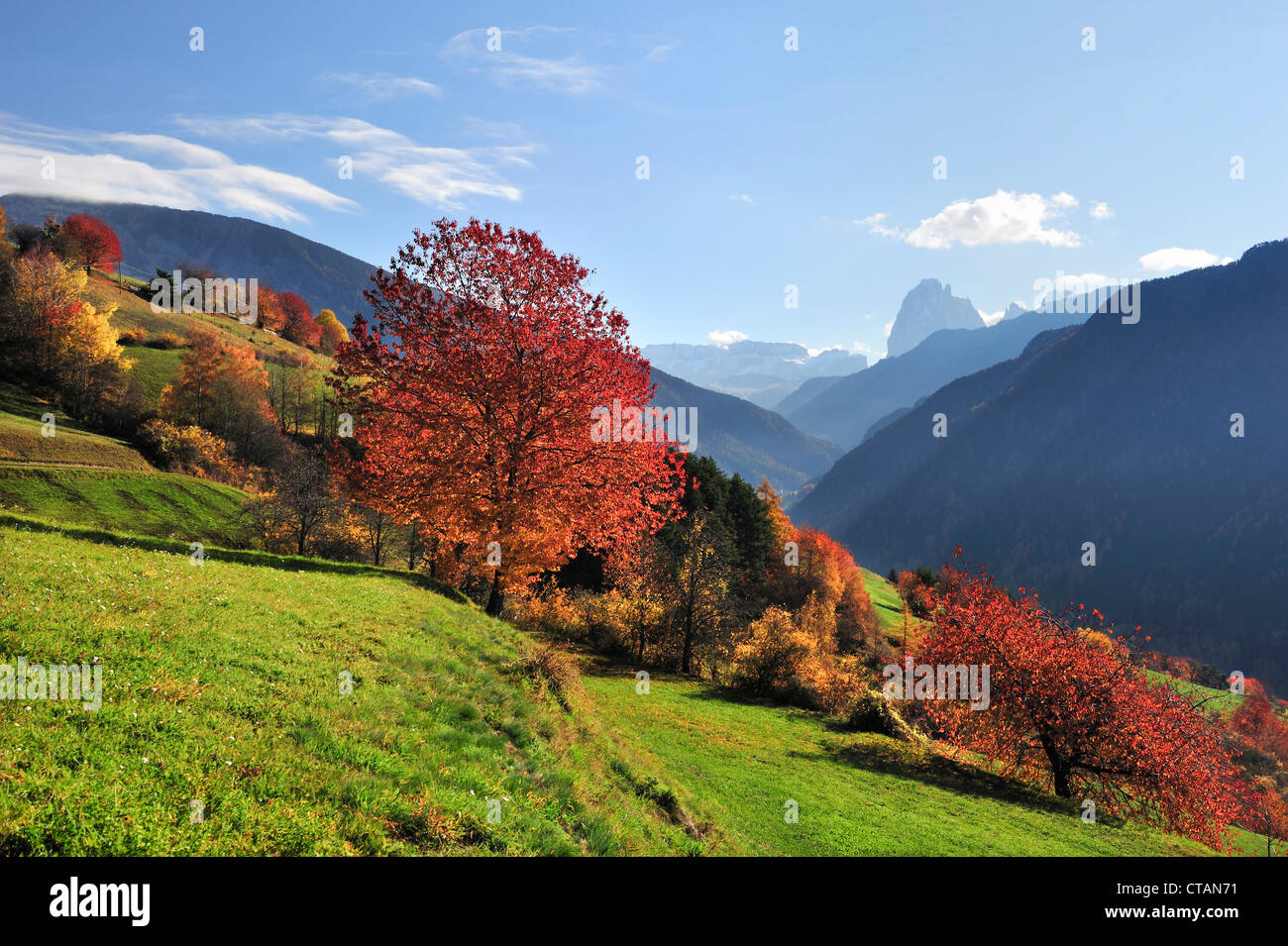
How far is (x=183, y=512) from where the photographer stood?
191ft

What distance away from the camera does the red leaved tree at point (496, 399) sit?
70.2 ft

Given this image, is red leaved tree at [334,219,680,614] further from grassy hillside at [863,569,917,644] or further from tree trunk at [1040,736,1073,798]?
grassy hillside at [863,569,917,644]

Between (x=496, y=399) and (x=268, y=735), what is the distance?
15.1 metres

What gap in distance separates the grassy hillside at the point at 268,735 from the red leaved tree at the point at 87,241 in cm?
16274

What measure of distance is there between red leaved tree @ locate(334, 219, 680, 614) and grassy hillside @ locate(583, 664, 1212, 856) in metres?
8.99

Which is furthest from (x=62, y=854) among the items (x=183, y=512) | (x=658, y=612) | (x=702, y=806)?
(x=183, y=512)

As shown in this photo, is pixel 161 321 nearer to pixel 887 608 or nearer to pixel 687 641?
pixel 687 641

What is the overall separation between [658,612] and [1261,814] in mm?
73224

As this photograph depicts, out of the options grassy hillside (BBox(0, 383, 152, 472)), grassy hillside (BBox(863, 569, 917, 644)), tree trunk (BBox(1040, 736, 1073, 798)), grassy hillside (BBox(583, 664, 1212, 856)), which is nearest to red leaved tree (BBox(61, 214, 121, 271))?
grassy hillside (BBox(0, 383, 152, 472))

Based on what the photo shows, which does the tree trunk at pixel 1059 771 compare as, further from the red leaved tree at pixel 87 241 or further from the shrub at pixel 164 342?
the red leaved tree at pixel 87 241

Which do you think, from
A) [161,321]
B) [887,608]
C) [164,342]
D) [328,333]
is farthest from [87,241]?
[887,608]

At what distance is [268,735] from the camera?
8430 mm

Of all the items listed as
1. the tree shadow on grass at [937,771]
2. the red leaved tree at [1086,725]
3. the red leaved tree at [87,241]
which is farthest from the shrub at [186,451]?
the red leaved tree at [1086,725]
